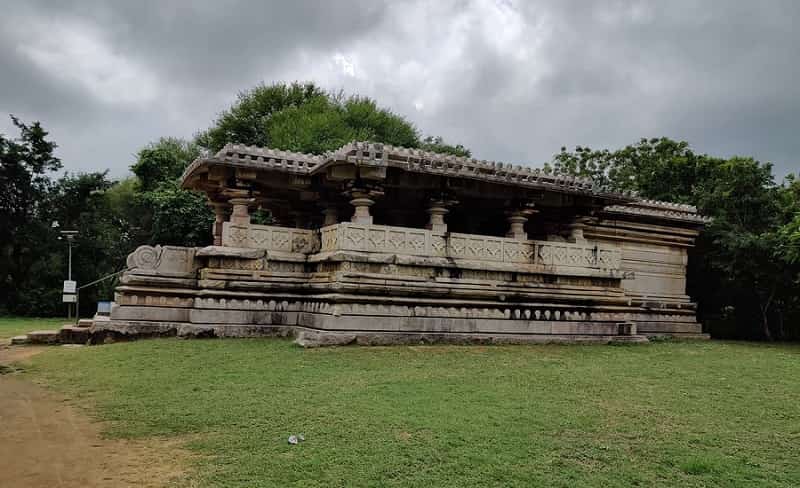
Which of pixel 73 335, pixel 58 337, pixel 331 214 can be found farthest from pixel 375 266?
pixel 58 337

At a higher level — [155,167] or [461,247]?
[155,167]

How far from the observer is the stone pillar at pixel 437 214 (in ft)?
45.7

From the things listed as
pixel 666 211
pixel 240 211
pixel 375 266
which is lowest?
pixel 375 266

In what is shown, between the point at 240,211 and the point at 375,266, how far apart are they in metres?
3.43

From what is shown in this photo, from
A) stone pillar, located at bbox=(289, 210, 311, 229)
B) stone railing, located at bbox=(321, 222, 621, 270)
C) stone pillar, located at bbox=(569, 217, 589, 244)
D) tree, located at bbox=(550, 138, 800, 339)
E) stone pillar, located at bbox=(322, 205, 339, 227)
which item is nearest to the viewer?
stone railing, located at bbox=(321, 222, 621, 270)

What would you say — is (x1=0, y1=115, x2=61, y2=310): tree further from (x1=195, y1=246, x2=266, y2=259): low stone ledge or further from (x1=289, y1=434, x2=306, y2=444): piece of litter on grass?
(x1=289, y1=434, x2=306, y2=444): piece of litter on grass

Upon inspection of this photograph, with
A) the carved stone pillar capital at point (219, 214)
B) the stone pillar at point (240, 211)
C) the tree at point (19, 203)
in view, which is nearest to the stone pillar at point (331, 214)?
the stone pillar at point (240, 211)

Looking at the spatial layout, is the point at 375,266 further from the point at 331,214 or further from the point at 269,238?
the point at 331,214

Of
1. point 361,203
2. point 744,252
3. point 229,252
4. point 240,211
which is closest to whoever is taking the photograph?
point 229,252

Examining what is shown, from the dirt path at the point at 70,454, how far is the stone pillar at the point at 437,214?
28.1 ft

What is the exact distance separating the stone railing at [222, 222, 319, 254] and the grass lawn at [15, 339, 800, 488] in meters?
2.78

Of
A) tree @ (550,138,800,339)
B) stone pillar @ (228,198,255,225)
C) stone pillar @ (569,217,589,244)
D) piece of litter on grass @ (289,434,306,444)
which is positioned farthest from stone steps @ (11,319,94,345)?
tree @ (550,138,800,339)

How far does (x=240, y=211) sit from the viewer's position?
13.8 meters

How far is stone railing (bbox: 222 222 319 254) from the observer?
528 inches
